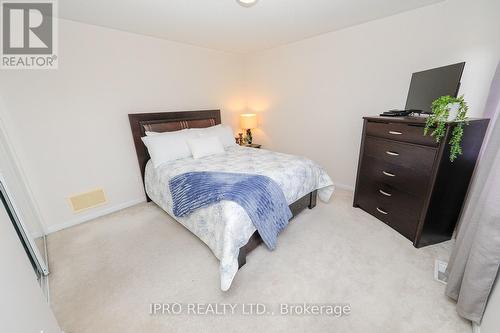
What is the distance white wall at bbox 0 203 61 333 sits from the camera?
78 cm

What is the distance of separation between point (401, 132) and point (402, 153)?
0.20 meters

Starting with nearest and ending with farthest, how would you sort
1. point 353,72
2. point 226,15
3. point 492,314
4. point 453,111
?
1. point 492,314
2. point 453,111
3. point 226,15
4. point 353,72

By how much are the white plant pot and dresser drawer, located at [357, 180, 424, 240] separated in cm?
70

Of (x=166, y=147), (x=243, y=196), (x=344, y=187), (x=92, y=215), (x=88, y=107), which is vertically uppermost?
(x=88, y=107)

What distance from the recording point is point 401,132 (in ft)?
6.07

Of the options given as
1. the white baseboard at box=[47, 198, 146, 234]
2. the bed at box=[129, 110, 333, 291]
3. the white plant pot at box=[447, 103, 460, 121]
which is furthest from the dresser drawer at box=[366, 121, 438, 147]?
the white baseboard at box=[47, 198, 146, 234]

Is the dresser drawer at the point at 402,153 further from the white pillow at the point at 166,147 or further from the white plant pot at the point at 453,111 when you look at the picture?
the white pillow at the point at 166,147

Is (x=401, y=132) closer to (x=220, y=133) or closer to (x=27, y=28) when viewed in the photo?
(x=220, y=133)

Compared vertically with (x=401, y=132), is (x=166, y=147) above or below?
below

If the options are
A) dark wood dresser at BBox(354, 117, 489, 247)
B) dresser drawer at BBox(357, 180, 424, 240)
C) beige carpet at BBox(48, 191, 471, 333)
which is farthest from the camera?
dresser drawer at BBox(357, 180, 424, 240)

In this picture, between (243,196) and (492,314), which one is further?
(243,196)

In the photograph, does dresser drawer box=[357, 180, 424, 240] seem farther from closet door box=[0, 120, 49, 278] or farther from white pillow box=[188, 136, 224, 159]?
closet door box=[0, 120, 49, 278]
